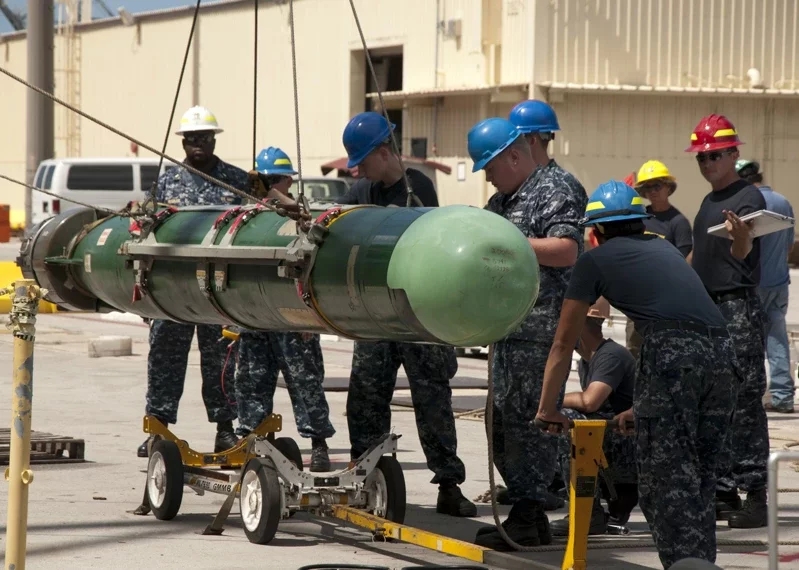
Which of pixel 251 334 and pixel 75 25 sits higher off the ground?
pixel 75 25

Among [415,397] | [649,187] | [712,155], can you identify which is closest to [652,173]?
[649,187]

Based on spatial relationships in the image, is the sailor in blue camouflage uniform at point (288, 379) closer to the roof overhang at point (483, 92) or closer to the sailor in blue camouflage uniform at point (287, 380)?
the sailor in blue camouflage uniform at point (287, 380)

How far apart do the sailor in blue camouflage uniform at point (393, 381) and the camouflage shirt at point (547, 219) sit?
0.90 metres

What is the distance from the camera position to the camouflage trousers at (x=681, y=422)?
5.70 meters

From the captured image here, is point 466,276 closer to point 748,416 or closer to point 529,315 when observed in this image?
point 529,315

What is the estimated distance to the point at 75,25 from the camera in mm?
47969

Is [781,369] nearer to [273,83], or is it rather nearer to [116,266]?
[116,266]

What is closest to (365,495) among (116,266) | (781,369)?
(116,266)

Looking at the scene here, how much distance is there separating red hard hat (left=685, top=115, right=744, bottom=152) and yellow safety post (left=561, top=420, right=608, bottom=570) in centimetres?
215

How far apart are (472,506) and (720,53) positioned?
86.5ft

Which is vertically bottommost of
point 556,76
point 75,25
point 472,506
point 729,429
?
point 472,506

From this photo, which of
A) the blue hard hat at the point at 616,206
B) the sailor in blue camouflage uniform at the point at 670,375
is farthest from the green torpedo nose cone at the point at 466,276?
the blue hard hat at the point at 616,206

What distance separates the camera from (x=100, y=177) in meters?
33.0

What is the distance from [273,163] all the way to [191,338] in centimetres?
116
